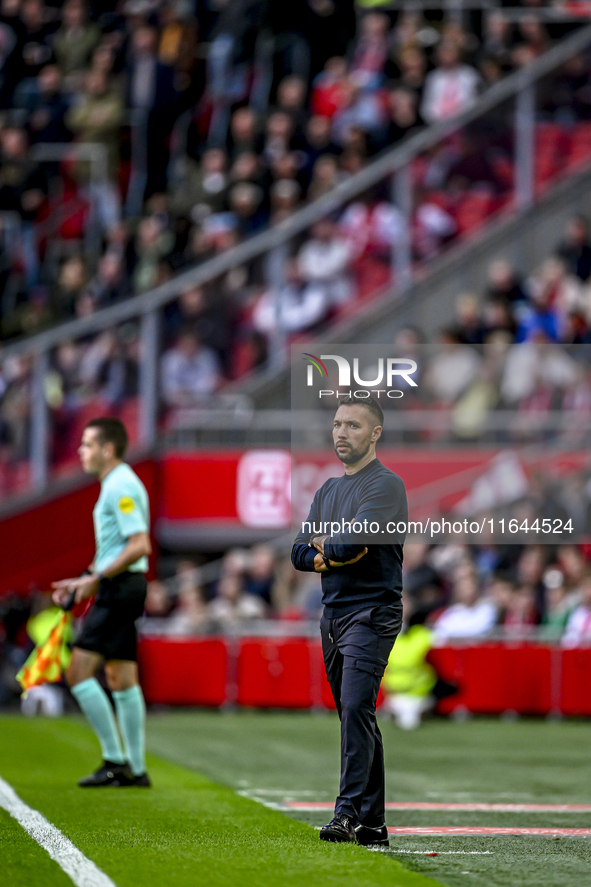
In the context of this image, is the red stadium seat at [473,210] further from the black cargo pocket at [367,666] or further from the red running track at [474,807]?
the black cargo pocket at [367,666]

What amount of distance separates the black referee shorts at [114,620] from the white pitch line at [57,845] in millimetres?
965

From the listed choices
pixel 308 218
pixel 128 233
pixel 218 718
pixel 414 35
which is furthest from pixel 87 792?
pixel 414 35

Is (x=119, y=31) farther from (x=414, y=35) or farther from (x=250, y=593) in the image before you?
(x=250, y=593)

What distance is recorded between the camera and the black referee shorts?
9.12 meters

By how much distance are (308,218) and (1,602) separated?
605cm

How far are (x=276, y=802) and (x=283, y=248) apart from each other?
1165 centimetres

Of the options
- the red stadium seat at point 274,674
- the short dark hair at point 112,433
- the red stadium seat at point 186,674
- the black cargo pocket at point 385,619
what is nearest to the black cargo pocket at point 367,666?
the black cargo pocket at point 385,619

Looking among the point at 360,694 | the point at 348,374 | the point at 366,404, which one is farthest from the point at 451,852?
the point at 348,374

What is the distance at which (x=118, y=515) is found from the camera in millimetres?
9195

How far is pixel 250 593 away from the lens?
1922cm

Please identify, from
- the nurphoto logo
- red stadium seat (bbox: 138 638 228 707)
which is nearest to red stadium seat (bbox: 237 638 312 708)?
red stadium seat (bbox: 138 638 228 707)

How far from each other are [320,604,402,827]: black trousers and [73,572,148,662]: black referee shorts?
228 cm

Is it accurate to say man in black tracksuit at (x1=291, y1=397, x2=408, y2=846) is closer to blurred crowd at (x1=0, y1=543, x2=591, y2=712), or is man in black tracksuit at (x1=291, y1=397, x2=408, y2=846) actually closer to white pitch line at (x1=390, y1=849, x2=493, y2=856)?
white pitch line at (x1=390, y1=849, x2=493, y2=856)

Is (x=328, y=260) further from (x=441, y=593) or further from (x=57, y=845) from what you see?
(x=57, y=845)
